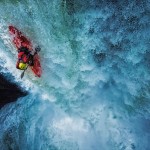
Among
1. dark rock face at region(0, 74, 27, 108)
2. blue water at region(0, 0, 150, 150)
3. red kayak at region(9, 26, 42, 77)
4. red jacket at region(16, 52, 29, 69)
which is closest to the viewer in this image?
blue water at region(0, 0, 150, 150)

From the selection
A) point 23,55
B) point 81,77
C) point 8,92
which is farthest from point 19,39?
point 81,77

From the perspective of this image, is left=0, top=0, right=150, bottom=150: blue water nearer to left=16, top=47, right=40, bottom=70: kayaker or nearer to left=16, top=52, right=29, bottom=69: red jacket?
left=16, top=47, right=40, bottom=70: kayaker

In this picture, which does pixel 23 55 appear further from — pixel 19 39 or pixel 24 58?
pixel 19 39

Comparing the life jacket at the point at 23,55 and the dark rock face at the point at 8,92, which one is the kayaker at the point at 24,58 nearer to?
the life jacket at the point at 23,55

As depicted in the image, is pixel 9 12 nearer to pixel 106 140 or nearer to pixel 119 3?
pixel 119 3

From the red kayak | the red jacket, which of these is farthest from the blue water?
the red jacket

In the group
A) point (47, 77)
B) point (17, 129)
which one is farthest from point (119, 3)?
point (17, 129)
